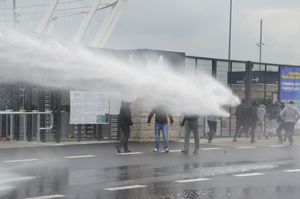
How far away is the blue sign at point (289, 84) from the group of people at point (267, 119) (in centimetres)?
117

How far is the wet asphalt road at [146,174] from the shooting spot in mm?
10312

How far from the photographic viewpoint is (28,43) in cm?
1183

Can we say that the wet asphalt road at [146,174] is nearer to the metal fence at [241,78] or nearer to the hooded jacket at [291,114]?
the hooded jacket at [291,114]

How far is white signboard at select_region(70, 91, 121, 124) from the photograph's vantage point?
2161cm

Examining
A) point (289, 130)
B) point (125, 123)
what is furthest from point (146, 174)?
point (289, 130)

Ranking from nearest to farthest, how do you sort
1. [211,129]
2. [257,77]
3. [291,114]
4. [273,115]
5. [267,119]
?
[211,129] → [291,114] → [273,115] → [267,119] → [257,77]

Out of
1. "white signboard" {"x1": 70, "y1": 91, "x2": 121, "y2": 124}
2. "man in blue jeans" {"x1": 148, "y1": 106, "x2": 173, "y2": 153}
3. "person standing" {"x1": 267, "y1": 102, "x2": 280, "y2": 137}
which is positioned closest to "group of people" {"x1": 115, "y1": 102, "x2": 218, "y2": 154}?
"man in blue jeans" {"x1": 148, "y1": 106, "x2": 173, "y2": 153}

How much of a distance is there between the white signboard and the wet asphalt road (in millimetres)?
2521

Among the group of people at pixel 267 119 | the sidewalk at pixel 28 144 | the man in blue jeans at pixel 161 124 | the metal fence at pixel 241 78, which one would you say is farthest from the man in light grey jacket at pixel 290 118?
the sidewalk at pixel 28 144

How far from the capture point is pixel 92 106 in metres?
22.0

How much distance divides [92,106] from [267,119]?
8968mm

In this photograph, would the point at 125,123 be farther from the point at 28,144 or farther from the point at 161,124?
the point at 28,144

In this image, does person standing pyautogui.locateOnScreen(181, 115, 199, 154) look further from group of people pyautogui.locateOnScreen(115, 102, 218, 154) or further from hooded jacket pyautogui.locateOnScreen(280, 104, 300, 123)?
hooded jacket pyautogui.locateOnScreen(280, 104, 300, 123)

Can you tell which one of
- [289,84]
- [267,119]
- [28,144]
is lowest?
[28,144]
